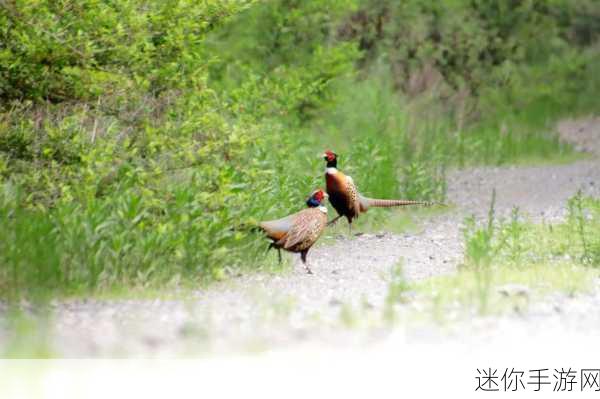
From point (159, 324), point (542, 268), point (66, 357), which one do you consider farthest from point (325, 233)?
point (66, 357)

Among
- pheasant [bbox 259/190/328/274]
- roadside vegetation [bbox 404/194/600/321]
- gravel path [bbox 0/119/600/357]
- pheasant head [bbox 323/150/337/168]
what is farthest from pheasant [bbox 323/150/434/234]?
pheasant [bbox 259/190/328/274]

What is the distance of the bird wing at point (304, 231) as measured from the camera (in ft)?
33.0

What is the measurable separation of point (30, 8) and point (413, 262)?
13.6ft

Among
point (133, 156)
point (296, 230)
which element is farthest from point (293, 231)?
point (133, 156)

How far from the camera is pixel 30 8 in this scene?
8.79m

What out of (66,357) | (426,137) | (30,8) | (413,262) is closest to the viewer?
(66,357)

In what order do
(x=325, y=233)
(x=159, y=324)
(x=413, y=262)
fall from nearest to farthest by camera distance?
(x=159, y=324), (x=413, y=262), (x=325, y=233)

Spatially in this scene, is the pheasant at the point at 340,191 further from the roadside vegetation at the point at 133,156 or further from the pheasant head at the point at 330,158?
the roadside vegetation at the point at 133,156

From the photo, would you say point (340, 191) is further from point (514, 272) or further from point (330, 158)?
point (514, 272)

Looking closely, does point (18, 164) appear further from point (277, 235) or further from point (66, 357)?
point (66, 357)

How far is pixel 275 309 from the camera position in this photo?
7.36 m

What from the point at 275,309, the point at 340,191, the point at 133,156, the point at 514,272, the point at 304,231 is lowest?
the point at 275,309

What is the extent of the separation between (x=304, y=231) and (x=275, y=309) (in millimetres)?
2758

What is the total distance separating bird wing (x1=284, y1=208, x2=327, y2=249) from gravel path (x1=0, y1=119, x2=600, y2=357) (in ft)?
0.92
